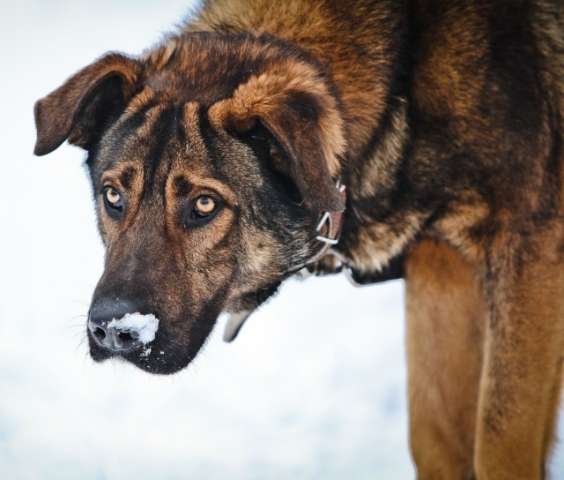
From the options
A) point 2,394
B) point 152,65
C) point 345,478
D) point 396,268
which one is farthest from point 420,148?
point 2,394

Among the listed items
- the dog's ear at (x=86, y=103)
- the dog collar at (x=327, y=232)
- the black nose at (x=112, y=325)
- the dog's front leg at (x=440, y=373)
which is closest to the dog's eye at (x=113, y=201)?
the dog's ear at (x=86, y=103)

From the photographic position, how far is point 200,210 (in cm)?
336

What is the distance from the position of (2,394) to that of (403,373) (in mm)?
1962

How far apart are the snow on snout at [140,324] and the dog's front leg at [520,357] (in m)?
1.35

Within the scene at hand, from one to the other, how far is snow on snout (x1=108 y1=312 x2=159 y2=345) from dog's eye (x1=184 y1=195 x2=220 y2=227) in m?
0.35

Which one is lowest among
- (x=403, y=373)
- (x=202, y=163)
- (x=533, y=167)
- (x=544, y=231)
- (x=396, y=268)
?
(x=403, y=373)

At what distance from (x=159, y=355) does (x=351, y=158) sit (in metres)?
1.05

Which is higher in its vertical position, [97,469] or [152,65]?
[152,65]

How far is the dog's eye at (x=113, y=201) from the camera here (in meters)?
3.46

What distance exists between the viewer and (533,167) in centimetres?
369

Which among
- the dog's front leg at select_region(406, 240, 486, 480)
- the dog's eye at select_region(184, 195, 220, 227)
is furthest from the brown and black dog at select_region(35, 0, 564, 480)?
the dog's front leg at select_region(406, 240, 486, 480)

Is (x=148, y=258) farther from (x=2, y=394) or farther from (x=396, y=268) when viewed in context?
(x=2, y=394)

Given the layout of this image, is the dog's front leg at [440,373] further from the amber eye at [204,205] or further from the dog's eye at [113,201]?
the dog's eye at [113,201]

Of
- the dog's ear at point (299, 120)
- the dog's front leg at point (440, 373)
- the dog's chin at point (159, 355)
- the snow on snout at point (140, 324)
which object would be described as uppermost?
the dog's ear at point (299, 120)
